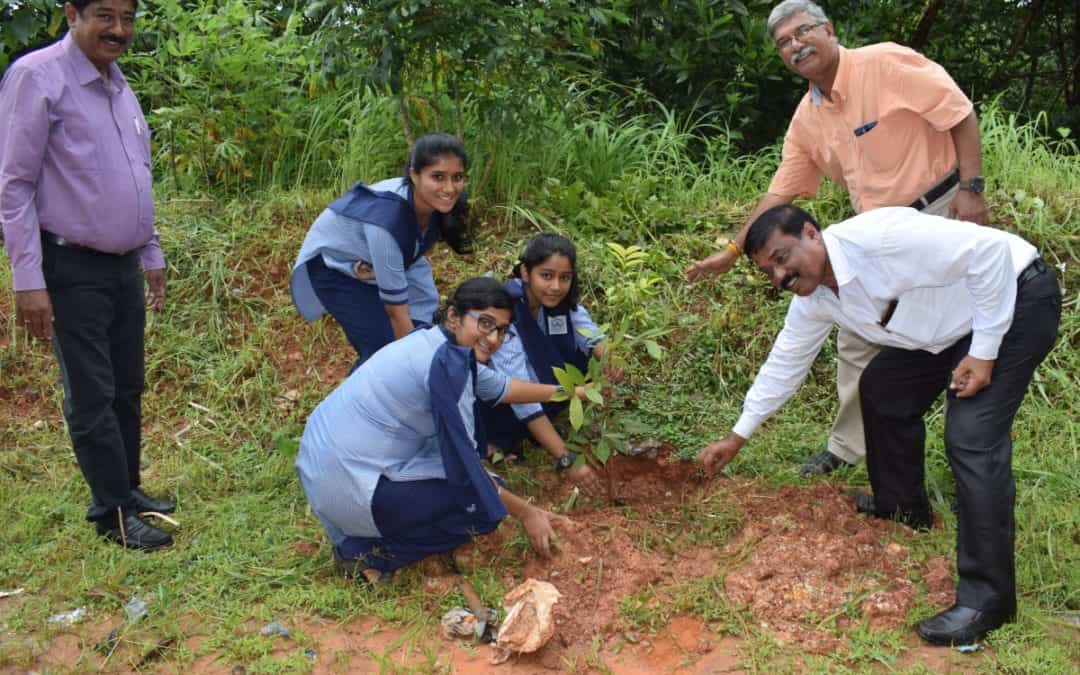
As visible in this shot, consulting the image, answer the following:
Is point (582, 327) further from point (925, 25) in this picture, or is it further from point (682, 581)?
point (925, 25)

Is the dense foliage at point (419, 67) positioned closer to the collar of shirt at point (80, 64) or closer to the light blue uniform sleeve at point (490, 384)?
the collar of shirt at point (80, 64)

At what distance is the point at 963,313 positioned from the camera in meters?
3.14

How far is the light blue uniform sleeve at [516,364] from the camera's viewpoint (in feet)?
13.1

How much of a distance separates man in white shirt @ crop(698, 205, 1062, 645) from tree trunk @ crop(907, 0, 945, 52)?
15.9 ft

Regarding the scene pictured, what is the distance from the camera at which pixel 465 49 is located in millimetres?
5230

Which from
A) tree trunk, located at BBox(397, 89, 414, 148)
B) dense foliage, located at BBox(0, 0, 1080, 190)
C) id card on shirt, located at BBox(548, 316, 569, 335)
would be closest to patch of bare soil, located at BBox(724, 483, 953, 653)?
id card on shirt, located at BBox(548, 316, 569, 335)

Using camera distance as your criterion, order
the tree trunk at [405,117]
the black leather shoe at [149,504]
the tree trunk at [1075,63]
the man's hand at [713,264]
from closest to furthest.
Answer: the man's hand at [713,264] → the black leather shoe at [149,504] → the tree trunk at [405,117] → the tree trunk at [1075,63]

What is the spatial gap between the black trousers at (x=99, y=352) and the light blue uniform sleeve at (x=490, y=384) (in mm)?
1372

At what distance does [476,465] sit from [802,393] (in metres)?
2.26

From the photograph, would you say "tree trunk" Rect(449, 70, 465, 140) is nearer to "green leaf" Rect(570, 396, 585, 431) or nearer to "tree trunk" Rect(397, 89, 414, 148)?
"tree trunk" Rect(397, 89, 414, 148)

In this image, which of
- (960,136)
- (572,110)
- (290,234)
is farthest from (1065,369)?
(290,234)

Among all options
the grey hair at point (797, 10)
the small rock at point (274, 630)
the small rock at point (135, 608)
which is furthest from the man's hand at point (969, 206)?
the small rock at point (135, 608)

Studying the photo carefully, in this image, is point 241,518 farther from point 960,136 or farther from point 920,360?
point 960,136

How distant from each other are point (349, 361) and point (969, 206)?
10.4ft
